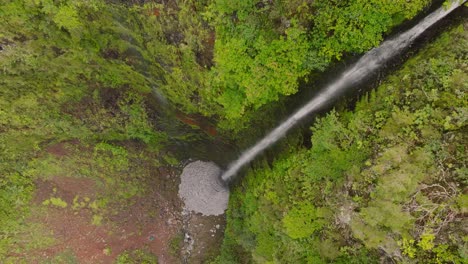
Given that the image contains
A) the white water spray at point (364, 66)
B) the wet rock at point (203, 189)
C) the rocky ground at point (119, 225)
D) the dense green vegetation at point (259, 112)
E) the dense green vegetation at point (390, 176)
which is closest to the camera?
the dense green vegetation at point (390, 176)

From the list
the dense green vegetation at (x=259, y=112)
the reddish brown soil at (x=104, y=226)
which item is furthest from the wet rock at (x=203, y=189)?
the dense green vegetation at (x=259, y=112)

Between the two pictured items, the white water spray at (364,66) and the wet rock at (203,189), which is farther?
the wet rock at (203,189)

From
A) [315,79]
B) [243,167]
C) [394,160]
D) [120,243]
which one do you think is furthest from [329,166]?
[120,243]

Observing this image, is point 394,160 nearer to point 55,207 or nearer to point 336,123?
point 336,123

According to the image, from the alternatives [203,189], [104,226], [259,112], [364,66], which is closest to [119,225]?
[104,226]

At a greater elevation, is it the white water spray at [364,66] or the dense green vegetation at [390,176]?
the white water spray at [364,66]

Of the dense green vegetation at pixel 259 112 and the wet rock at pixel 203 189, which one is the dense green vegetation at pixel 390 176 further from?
the wet rock at pixel 203 189
